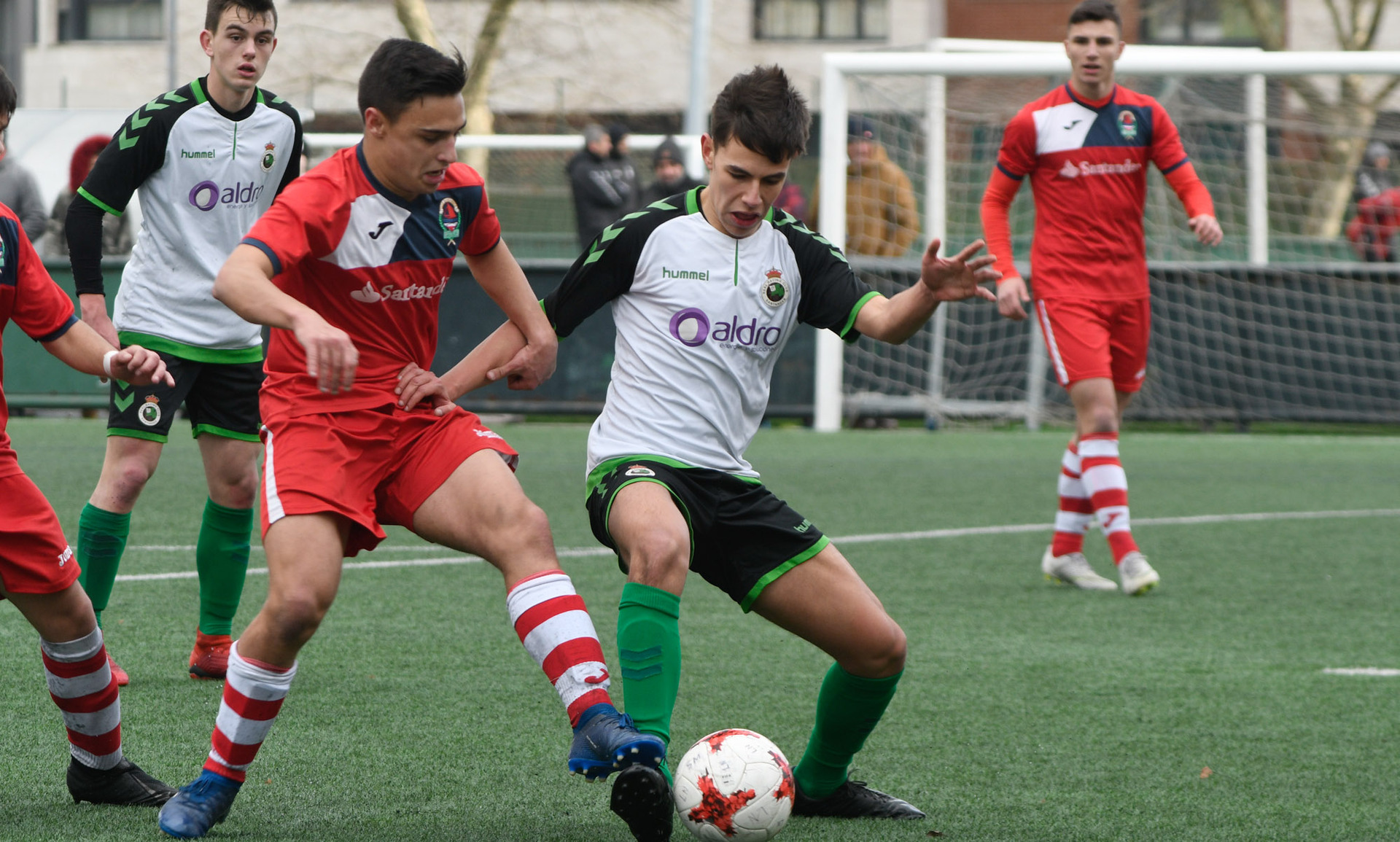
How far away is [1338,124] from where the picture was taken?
1884 cm

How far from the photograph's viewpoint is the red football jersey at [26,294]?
342 centimetres

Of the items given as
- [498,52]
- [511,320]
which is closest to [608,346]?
[511,320]

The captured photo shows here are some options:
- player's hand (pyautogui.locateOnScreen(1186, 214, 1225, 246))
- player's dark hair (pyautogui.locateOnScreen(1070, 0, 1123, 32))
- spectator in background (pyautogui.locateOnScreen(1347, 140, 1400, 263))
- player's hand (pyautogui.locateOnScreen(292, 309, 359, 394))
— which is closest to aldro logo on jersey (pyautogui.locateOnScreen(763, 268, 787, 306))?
player's hand (pyautogui.locateOnScreen(292, 309, 359, 394))

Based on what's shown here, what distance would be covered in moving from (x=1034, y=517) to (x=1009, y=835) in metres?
5.58

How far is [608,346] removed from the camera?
13.5 meters

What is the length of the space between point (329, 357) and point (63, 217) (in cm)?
1056

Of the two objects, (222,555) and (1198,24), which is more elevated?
(1198,24)

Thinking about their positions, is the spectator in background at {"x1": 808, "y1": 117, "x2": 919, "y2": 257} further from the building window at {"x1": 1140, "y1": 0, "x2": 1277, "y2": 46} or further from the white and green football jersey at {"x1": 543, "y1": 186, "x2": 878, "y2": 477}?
the building window at {"x1": 1140, "y1": 0, "x2": 1277, "y2": 46}

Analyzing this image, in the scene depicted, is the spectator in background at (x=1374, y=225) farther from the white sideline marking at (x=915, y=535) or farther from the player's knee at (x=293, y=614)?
the player's knee at (x=293, y=614)

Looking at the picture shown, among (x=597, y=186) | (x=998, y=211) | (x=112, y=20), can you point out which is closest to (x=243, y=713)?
(x=998, y=211)

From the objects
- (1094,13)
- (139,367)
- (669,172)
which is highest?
(1094,13)

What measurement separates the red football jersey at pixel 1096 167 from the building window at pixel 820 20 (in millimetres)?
31157

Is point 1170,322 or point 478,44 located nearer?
point 1170,322

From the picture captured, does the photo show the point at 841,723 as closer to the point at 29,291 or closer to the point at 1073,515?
the point at 29,291
